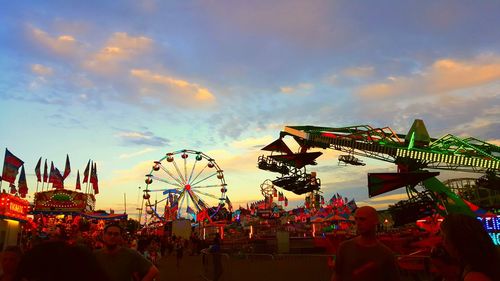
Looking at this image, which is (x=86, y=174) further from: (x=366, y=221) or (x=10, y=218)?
(x=366, y=221)

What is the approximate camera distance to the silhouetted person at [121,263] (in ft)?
13.1

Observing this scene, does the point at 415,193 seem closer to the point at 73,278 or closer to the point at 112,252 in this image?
the point at 112,252

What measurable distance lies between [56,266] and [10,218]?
22766 millimetres

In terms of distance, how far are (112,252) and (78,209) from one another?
3942cm

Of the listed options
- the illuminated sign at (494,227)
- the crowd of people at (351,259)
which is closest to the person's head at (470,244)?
the crowd of people at (351,259)

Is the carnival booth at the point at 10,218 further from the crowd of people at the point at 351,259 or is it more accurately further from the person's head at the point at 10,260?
the person's head at the point at 10,260

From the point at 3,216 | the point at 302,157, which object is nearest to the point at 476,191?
the point at 302,157

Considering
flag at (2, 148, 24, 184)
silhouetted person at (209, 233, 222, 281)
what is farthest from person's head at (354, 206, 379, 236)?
flag at (2, 148, 24, 184)

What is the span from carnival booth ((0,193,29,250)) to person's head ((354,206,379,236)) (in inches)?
798

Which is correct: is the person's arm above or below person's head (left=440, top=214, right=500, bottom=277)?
below

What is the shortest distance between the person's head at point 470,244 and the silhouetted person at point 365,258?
4.57 feet

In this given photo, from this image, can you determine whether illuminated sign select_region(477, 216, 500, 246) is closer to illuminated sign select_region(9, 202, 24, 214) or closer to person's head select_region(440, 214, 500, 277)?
person's head select_region(440, 214, 500, 277)

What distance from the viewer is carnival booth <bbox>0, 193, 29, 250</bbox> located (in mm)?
20359

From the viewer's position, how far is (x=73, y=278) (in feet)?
5.23
